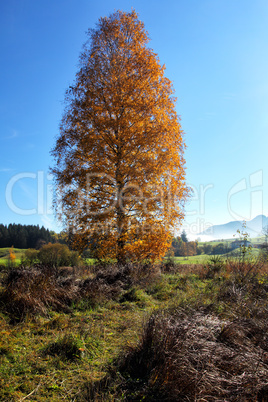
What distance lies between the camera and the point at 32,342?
337 centimetres

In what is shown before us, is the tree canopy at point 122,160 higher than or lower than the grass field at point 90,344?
higher

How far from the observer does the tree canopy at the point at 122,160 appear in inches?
390

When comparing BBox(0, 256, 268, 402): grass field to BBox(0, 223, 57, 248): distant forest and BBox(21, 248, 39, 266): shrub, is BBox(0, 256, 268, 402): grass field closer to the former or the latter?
BBox(21, 248, 39, 266): shrub

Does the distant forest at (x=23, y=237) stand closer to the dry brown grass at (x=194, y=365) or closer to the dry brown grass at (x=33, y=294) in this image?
the dry brown grass at (x=33, y=294)

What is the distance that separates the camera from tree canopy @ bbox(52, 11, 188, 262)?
9.91m

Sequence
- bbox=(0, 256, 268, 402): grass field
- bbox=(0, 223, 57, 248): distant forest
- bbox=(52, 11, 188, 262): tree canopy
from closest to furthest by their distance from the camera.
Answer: bbox=(0, 256, 268, 402): grass field < bbox=(52, 11, 188, 262): tree canopy < bbox=(0, 223, 57, 248): distant forest

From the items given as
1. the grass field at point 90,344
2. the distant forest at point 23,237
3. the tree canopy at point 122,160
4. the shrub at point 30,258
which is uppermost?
the tree canopy at point 122,160

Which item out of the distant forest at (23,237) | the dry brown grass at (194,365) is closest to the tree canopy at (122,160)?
the dry brown grass at (194,365)

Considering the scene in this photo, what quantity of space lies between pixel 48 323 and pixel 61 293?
4.06 feet

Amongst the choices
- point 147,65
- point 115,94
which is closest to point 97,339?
point 115,94

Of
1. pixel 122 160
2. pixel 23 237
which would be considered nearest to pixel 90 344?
pixel 122 160

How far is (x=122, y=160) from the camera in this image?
10.5 metres

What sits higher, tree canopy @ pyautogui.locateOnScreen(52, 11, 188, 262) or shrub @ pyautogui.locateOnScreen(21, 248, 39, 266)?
tree canopy @ pyautogui.locateOnScreen(52, 11, 188, 262)

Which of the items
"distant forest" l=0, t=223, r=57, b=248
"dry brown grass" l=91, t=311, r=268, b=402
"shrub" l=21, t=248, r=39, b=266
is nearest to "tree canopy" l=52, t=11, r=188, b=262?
"shrub" l=21, t=248, r=39, b=266
